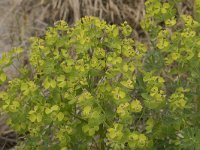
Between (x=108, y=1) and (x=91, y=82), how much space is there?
6.98 feet

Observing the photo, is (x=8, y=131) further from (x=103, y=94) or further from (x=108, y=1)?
(x=103, y=94)

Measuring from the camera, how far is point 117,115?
2580mm

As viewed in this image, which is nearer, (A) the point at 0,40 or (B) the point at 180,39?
(B) the point at 180,39

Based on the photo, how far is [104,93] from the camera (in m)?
2.49

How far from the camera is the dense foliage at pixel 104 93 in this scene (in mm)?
2438

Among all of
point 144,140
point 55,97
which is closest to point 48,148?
point 55,97

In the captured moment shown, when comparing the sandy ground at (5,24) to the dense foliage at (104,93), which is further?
the sandy ground at (5,24)

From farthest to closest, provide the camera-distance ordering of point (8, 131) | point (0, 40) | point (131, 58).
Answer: point (0, 40), point (8, 131), point (131, 58)

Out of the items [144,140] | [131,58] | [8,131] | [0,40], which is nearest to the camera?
[144,140]

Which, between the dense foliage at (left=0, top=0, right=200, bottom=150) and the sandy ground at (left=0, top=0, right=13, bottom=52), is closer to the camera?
the dense foliage at (left=0, top=0, right=200, bottom=150)

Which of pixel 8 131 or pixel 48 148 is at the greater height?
pixel 48 148

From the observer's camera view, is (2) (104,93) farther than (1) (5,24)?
No

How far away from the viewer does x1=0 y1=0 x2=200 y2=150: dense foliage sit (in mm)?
2438

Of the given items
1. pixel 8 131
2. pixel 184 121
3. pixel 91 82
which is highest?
pixel 91 82
